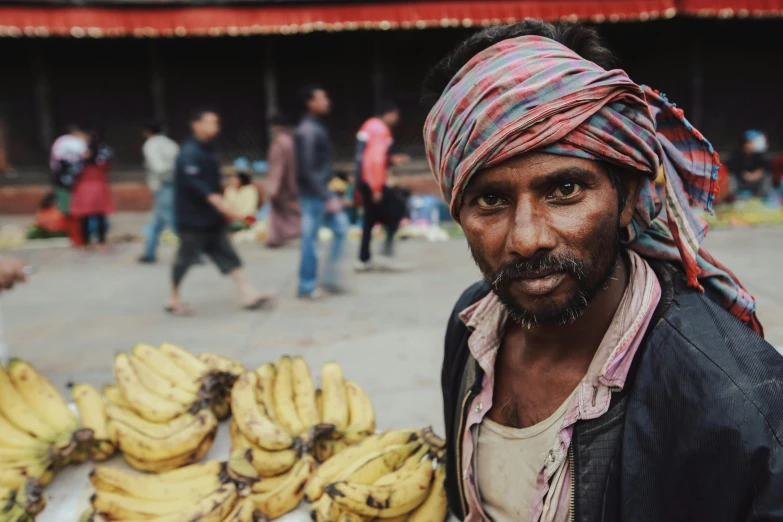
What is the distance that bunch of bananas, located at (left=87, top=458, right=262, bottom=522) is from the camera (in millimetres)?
2135

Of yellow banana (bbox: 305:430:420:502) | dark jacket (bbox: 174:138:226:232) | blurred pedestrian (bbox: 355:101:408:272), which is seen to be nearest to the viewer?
yellow banana (bbox: 305:430:420:502)

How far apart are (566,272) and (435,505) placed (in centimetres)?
103

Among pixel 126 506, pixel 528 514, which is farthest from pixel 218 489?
pixel 528 514

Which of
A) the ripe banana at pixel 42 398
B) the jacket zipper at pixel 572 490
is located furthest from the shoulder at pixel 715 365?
the ripe banana at pixel 42 398

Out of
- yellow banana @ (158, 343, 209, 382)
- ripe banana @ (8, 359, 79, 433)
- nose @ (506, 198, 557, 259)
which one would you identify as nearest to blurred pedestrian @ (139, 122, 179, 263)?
yellow banana @ (158, 343, 209, 382)

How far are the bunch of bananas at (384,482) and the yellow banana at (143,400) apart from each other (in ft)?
2.93

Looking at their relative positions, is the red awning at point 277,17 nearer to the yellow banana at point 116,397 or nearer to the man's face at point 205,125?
the man's face at point 205,125

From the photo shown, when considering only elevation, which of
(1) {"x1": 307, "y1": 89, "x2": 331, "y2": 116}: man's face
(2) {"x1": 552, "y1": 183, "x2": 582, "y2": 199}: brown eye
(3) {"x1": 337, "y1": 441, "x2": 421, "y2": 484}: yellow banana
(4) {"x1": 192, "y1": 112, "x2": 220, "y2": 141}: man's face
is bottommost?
(3) {"x1": 337, "y1": 441, "x2": 421, "y2": 484}: yellow banana

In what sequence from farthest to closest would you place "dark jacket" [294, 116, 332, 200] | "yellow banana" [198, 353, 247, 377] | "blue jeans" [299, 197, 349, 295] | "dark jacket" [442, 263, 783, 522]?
"blue jeans" [299, 197, 349, 295]
"dark jacket" [294, 116, 332, 200]
"yellow banana" [198, 353, 247, 377]
"dark jacket" [442, 263, 783, 522]

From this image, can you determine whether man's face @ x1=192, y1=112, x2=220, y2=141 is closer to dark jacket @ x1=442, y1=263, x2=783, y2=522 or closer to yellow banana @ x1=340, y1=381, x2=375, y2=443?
yellow banana @ x1=340, y1=381, x2=375, y2=443

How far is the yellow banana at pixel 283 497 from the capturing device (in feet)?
7.25

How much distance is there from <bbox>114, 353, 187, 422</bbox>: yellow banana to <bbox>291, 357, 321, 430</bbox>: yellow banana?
48 cm

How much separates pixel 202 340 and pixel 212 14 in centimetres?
782

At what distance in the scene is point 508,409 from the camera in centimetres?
177
